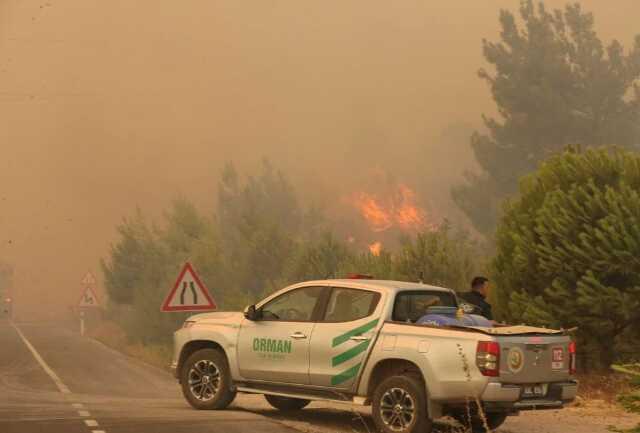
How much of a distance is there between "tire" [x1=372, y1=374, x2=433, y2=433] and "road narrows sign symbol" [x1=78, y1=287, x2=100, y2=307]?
31777mm

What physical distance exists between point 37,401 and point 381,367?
20.8 feet

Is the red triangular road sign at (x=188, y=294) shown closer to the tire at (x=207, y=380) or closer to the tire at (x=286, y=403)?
the tire at (x=286, y=403)

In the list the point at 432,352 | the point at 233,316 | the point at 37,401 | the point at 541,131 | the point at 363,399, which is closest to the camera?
the point at 432,352

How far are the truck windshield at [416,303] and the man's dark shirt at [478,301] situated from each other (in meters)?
2.00

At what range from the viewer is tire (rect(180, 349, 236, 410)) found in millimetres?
14719

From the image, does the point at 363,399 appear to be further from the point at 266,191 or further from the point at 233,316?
the point at 266,191

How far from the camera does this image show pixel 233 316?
1486cm

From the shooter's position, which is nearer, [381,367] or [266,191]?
[381,367]

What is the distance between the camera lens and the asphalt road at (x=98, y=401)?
12992 millimetres

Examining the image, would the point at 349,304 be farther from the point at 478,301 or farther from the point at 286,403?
the point at 478,301

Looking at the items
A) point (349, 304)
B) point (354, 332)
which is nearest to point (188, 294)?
point (349, 304)

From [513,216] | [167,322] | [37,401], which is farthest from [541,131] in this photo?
[37,401]

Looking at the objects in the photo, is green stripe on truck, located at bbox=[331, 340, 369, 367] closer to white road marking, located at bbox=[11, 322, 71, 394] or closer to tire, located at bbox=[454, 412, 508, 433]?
tire, located at bbox=[454, 412, 508, 433]

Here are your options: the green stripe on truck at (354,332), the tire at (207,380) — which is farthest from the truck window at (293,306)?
the tire at (207,380)
